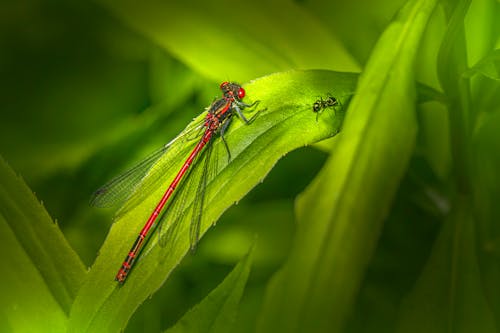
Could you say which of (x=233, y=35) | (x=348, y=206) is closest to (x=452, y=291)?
(x=348, y=206)

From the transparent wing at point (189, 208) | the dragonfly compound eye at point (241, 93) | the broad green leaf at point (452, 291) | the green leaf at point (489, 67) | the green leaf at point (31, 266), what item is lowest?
the green leaf at point (31, 266)

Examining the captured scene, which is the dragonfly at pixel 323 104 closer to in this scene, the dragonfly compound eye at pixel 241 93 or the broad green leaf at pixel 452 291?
the dragonfly compound eye at pixel 241 93

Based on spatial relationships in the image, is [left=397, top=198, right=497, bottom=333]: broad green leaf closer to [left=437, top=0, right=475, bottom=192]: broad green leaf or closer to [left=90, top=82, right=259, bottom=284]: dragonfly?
[left=437, top=0, right=475, bottom=192]: broad green leaf

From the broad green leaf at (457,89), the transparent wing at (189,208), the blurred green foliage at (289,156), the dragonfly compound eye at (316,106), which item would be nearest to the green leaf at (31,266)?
the blurred green foliage at (289,156)

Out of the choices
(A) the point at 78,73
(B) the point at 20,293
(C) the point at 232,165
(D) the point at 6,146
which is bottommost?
(B) the point at 20,293

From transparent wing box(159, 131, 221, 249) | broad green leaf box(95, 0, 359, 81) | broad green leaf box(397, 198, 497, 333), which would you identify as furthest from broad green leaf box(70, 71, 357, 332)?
broad green leaf box(397, 198, 497, 333)

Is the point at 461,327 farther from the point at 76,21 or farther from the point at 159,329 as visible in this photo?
the point at 76,21

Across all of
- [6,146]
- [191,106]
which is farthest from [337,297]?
[6,146]
